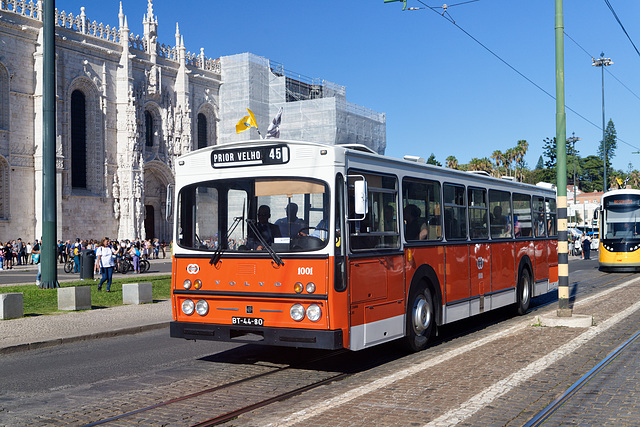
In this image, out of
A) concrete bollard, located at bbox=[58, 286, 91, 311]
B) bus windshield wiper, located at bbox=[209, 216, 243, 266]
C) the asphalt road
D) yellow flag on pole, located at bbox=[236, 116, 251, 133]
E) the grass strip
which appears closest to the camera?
the asphalt road

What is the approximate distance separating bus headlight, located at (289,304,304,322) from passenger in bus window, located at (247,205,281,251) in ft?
2.73

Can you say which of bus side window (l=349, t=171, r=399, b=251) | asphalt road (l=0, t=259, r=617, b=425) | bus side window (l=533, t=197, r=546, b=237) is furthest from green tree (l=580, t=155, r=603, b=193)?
bus side window (l=349, t=171, r=399, b=251)

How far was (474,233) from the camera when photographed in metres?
11.7

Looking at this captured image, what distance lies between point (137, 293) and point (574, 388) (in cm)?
1230

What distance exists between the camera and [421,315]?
9844 millimetres

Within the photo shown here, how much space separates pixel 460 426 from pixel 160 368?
4652 millimetres

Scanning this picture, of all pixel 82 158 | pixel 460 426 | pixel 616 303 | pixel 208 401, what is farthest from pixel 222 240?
pixel 82 158

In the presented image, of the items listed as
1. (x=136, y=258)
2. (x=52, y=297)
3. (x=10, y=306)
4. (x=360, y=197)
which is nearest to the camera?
(x=360, y=197)

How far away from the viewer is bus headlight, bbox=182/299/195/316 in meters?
8.66

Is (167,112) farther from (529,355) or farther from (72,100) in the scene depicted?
(529,355)

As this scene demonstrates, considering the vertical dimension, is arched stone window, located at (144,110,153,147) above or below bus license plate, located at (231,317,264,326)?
above

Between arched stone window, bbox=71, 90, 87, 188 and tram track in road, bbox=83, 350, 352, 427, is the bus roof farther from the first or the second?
arched stone window, bbox=71, 90, 87, 188

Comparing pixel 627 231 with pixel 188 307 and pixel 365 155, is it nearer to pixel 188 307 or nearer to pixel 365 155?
pixel 365 155

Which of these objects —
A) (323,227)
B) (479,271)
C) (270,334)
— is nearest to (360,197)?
(323,227)
